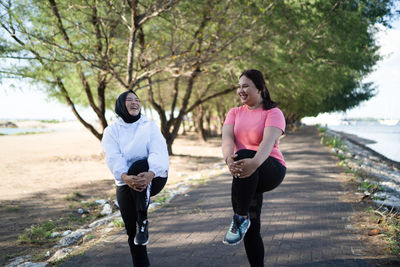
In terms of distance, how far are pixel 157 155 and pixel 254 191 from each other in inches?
40.4

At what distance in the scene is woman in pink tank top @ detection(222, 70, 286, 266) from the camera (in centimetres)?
273

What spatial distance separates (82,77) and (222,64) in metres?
5.83

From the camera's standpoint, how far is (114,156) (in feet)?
10.5

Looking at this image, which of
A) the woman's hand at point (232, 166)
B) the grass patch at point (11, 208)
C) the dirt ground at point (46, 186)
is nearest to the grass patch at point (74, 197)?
the dirt ground at point (46, 186)

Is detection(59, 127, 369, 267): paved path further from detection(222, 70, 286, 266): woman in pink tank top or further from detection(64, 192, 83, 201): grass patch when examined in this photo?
detection(64, 192, 83, 201): grass patch

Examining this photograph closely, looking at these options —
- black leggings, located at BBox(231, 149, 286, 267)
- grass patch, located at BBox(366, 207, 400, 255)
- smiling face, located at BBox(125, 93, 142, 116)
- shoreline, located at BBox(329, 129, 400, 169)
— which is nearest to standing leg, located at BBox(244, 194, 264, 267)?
black leggings, located at BBox(231, 149, 286, 267)

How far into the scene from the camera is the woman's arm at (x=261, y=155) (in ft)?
8.67

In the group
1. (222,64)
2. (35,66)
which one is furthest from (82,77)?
(222,64)

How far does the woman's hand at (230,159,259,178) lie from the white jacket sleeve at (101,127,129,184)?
112cm

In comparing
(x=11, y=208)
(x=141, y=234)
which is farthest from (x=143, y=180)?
(x=11, y=208)

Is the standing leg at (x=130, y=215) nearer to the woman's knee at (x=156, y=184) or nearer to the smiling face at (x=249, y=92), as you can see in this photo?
the woman's knee at (x=156, y=184)

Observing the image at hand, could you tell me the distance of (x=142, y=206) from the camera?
3.11 metres

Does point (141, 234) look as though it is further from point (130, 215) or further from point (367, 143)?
point (367, 143)

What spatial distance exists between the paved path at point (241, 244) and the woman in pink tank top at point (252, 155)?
986mm
